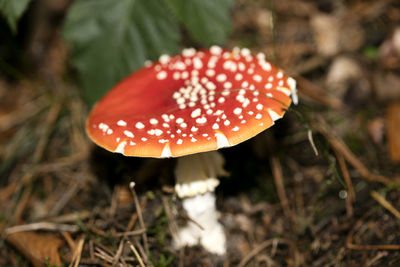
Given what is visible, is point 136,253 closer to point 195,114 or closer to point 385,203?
point 195,114

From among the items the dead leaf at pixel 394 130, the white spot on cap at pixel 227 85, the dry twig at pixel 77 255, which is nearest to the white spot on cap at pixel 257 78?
the white spot on cap at pixel 227 85

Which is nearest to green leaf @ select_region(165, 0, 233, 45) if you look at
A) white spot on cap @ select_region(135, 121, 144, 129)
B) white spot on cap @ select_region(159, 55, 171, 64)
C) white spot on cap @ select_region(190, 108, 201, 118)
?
white spot on cap @ select_region(159, 55, 171, 64)

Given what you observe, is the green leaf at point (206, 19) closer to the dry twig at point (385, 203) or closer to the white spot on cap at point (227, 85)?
the white spot on cap at point (227, 85)

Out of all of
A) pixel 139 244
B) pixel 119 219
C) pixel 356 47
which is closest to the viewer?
pixel 139 244

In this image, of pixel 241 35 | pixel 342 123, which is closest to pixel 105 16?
pixel 241 35

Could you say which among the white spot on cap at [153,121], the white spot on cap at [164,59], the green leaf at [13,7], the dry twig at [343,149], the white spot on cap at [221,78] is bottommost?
the dry twig at [343,149]

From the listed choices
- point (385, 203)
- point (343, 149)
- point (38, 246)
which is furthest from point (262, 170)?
point (38, 246)

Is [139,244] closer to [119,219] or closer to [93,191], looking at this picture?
[119,219]

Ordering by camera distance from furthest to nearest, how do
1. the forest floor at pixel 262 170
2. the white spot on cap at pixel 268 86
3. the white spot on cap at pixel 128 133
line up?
1. the forest floor at pixel 262 170
2. the white spot on cap at pixel 268 86
3. the white spot on cap at pixel 128 133
